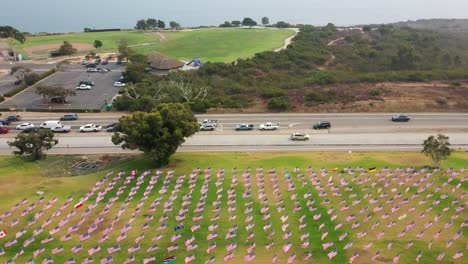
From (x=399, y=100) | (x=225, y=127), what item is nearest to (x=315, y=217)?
(x=225, y=127)

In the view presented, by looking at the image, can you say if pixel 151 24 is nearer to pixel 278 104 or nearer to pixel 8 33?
pixel 8 33

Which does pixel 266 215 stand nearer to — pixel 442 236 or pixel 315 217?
pixel 315 217

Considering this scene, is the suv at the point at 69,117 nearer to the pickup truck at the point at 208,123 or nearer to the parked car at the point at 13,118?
the parked car at the point at 13,118

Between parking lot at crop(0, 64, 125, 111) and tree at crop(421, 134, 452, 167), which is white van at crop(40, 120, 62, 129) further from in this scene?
tree at crop(421, 134, 452, 167)

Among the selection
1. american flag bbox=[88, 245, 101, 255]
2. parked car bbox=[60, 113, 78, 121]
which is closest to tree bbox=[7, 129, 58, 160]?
parked car bbox=[60, 113, 78, 121]

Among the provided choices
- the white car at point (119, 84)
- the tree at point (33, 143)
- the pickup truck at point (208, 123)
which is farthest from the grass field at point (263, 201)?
the white car at point (119, 84)
